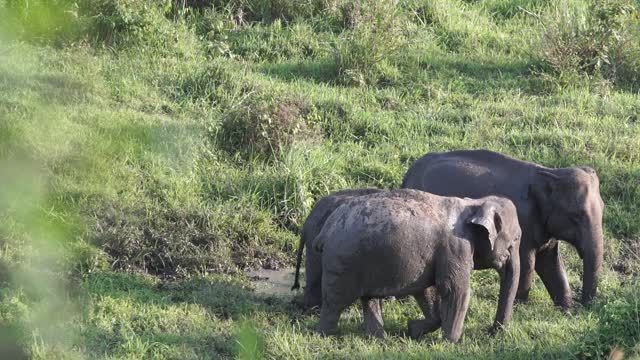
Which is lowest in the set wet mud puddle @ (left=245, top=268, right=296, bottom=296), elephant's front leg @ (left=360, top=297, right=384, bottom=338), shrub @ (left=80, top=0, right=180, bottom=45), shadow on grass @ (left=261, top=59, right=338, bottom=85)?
wet mud puddle @ (left=245, top=268, right=296, bottom=296)

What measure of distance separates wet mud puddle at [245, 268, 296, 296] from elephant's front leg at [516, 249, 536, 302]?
5.42 feet

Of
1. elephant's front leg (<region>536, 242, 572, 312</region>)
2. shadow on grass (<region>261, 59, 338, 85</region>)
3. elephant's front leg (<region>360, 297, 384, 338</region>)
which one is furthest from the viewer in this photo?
shadow on grass (<region>261, 59, 338, 85</region>)

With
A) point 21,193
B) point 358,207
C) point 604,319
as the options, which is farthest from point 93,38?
point 21,193

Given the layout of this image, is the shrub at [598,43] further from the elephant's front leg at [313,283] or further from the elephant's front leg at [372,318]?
the elephant's front leg at [372,318]

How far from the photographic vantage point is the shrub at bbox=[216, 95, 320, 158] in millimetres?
9672

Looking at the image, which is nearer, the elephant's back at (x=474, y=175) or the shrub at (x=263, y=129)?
the elephant's back at (x=474, y=175)

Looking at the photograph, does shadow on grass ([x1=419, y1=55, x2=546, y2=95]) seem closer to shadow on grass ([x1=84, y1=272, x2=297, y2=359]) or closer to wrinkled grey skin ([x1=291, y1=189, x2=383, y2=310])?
wrinkled grey skin ([x1=291, y1=189, x2=383, y2=310])

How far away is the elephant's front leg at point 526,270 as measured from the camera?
26.2 ft

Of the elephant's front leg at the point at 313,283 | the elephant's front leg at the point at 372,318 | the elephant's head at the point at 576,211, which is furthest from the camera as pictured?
the elephant's head at the point at 576,211

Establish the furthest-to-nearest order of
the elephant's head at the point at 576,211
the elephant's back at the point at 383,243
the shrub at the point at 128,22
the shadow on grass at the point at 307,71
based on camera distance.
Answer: the shadow on grass at the point at 307,71 < the shrub at the point at 128,22 < the elephant's head at the point at 576,211 < the elephant's back at the point at 383,243

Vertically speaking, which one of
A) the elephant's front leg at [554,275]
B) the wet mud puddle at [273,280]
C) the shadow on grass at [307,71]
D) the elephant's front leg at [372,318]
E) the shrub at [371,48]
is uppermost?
the shrub at [371,48]

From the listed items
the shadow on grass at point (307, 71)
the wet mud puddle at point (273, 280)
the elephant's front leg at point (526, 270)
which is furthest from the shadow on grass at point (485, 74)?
the wet mud puddle at point (273, 280)

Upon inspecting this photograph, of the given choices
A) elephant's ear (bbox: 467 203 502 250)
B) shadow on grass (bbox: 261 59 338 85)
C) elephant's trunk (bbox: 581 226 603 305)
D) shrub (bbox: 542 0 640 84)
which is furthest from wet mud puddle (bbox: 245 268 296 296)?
shrub (bbox: 542 0 640 84)

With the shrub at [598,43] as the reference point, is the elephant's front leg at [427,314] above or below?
below
